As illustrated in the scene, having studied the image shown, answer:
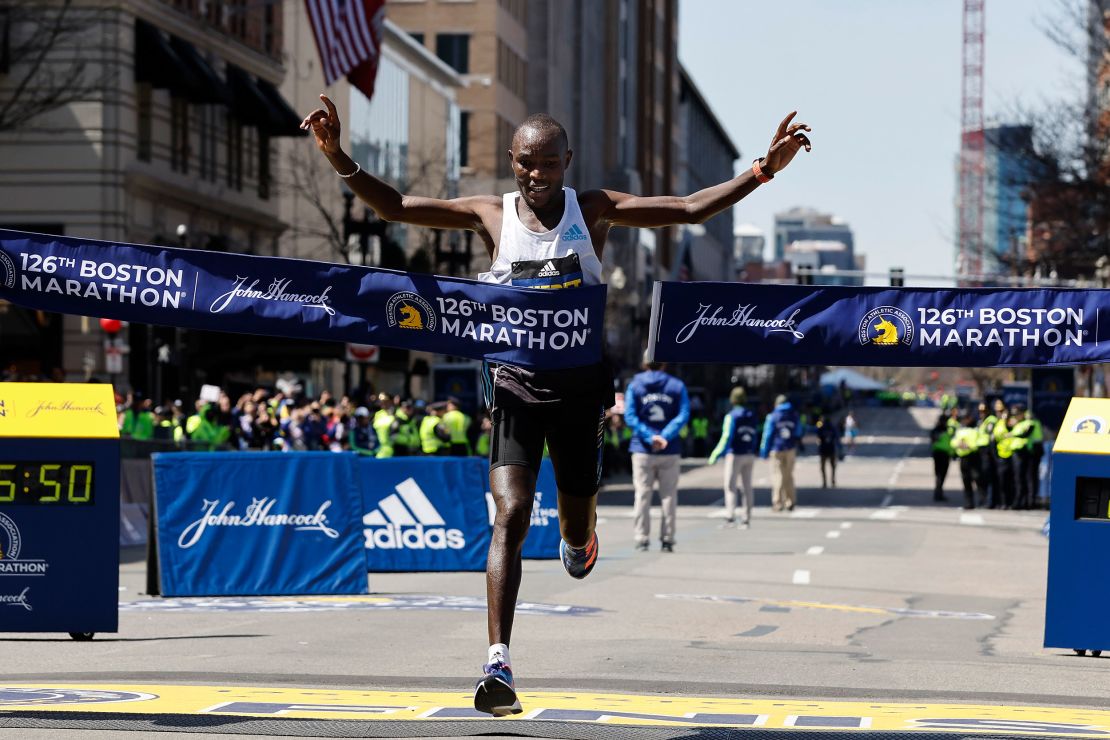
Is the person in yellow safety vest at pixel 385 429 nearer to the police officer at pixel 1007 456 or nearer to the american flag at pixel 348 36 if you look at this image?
the american flag at pixel 348 36

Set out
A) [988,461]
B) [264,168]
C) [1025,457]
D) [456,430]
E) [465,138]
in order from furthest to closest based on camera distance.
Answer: [465,138] < [264,168] < [988,461] < [1025,457] < [456,430]

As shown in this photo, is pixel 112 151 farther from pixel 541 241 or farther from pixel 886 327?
pixel 541 241

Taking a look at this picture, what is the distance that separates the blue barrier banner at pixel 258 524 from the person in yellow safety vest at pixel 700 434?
53.9 meters

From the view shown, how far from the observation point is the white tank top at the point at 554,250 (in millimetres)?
7484

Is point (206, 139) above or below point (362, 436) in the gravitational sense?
above

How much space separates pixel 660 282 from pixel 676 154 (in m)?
133

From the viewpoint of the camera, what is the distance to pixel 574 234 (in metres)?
7.49

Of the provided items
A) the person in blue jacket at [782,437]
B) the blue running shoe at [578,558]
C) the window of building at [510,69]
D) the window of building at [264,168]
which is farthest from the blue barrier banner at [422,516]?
the window of building at [510,69]

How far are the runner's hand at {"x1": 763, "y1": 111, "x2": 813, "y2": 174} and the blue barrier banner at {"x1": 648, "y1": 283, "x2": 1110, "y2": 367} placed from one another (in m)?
0.74

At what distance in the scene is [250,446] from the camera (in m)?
30.2

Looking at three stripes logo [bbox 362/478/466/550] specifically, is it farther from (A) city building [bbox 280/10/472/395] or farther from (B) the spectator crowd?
(A) city building [bbox 280/10/472/395]

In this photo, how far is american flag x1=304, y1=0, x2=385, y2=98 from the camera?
4278 centimetres

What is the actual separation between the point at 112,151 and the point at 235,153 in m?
A: 9.20

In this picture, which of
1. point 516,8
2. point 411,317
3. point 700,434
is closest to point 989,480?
point 700,434
